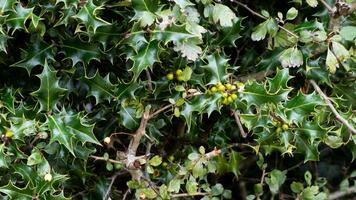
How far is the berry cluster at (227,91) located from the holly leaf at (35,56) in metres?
0.52

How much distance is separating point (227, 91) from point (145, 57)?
275 millimetres

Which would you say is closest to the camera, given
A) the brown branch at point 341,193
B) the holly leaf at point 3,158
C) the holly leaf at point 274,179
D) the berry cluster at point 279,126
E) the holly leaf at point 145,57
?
the holly leaf at point 3,158

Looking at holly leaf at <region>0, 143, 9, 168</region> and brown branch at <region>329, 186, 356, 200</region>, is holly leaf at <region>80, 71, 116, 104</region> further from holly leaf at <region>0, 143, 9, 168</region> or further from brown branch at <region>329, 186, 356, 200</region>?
brown branch at <region>329, 186, 356, 200</region>

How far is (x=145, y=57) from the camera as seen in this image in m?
1.65

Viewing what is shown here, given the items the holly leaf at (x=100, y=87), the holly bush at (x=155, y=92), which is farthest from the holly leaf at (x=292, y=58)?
the holly leaf at (x=100, y=87)

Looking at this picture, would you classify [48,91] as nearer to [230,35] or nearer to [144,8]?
[144,8]

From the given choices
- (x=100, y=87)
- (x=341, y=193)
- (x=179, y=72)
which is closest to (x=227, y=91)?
(x=179, y=72)

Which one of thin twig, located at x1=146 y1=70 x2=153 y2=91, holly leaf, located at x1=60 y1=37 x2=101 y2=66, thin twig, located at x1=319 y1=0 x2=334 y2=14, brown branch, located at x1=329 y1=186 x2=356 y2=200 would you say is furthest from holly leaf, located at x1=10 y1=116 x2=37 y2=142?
brown branch, located at x1=329 y1=186 x2=356 y2=200

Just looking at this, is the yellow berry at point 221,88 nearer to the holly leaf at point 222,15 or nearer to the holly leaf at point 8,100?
the holly leaf at point 222,15

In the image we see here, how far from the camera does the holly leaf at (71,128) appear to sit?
1.61 m

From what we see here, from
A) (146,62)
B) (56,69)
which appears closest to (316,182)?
(146,62)

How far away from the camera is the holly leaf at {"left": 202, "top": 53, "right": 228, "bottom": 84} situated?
1.75m

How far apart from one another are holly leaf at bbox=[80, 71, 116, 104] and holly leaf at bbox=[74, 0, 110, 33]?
0.59 ft

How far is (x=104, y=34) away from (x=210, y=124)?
550mm
